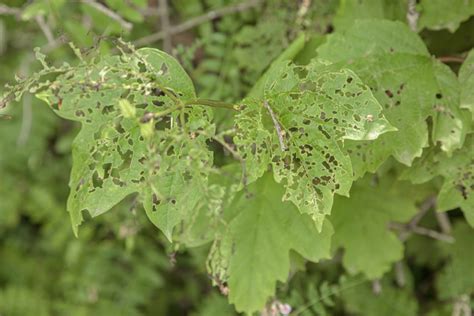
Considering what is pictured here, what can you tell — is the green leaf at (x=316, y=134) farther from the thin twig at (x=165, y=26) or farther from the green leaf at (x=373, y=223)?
the thin twig at (x=165, y=26)

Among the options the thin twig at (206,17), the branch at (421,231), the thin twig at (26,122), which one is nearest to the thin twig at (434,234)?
the branch at (421,231)

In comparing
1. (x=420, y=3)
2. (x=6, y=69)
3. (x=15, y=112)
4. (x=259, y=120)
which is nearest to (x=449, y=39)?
(x=420, y=3)

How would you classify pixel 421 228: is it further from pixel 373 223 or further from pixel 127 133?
pixel 127 133

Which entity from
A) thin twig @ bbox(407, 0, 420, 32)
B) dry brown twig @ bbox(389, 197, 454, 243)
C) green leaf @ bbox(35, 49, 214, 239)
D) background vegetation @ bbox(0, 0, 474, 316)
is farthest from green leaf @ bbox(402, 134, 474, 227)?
dry brown twig @ bbox(389, 197, 454, 243)

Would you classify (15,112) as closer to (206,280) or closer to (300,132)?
(206,280)

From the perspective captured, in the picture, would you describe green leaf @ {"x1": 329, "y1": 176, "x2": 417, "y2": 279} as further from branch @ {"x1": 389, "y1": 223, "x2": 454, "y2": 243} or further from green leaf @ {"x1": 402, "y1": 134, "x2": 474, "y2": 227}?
green leaf @ {"x1": 402, "y1": 134, "x2": 474, "y2": 227}

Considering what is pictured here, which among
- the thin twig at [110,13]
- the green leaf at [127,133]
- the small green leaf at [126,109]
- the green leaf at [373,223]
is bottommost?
the green leaf at [373,223]
